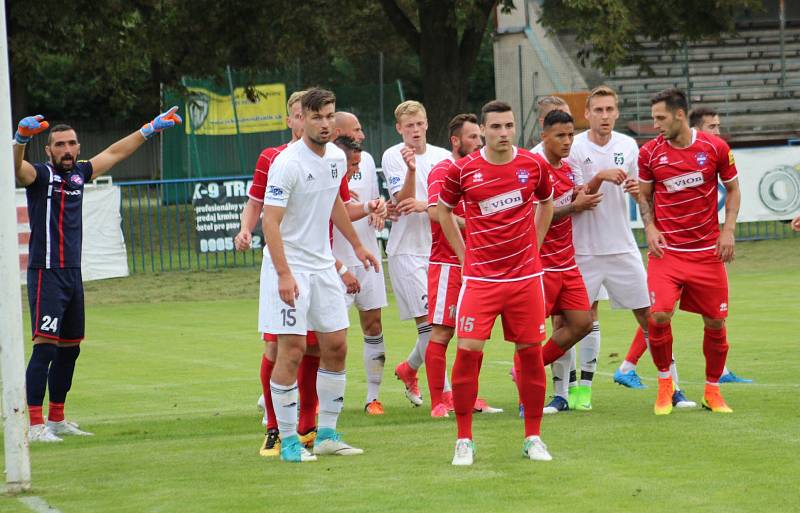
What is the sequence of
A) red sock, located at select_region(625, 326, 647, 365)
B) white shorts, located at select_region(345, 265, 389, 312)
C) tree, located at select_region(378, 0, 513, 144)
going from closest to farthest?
white shorts, located at select_region(345, 265, 389, 312)
red sock, located at select_region(625, 326, 647, 365)
tree, located at select_region(378, 0, 513, 144)

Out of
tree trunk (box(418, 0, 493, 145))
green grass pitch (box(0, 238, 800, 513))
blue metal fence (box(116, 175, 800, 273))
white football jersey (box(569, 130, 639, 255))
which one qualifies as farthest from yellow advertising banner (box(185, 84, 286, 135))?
white football jersey (box(569, 130, 639, 255))

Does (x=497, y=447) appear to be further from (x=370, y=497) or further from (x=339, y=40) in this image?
(x=339, y=40)

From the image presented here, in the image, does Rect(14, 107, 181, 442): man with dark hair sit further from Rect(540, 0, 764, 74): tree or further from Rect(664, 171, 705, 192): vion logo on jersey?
Rect(540, 0, 764, 74): tree

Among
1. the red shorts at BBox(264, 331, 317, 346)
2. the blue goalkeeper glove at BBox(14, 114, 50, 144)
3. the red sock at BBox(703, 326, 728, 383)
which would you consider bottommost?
the red sock at BBox(703, 326, 728, 383)

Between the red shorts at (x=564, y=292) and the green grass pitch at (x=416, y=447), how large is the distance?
0.80 metres

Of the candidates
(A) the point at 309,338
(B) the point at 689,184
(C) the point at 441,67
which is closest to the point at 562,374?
(B) the point at 689,184

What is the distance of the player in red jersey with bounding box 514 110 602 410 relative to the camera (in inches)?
373

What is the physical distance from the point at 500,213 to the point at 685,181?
2.18 metres

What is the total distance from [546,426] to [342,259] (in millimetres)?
2308

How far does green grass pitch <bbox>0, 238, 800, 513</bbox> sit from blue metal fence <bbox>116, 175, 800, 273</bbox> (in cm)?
888

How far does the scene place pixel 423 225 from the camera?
10.7 metres

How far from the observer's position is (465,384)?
7.72 meters

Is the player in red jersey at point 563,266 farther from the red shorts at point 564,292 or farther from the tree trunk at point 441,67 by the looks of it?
the tree trunk at point 441,67

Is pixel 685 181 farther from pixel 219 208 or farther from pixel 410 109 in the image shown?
pixel 219 208
